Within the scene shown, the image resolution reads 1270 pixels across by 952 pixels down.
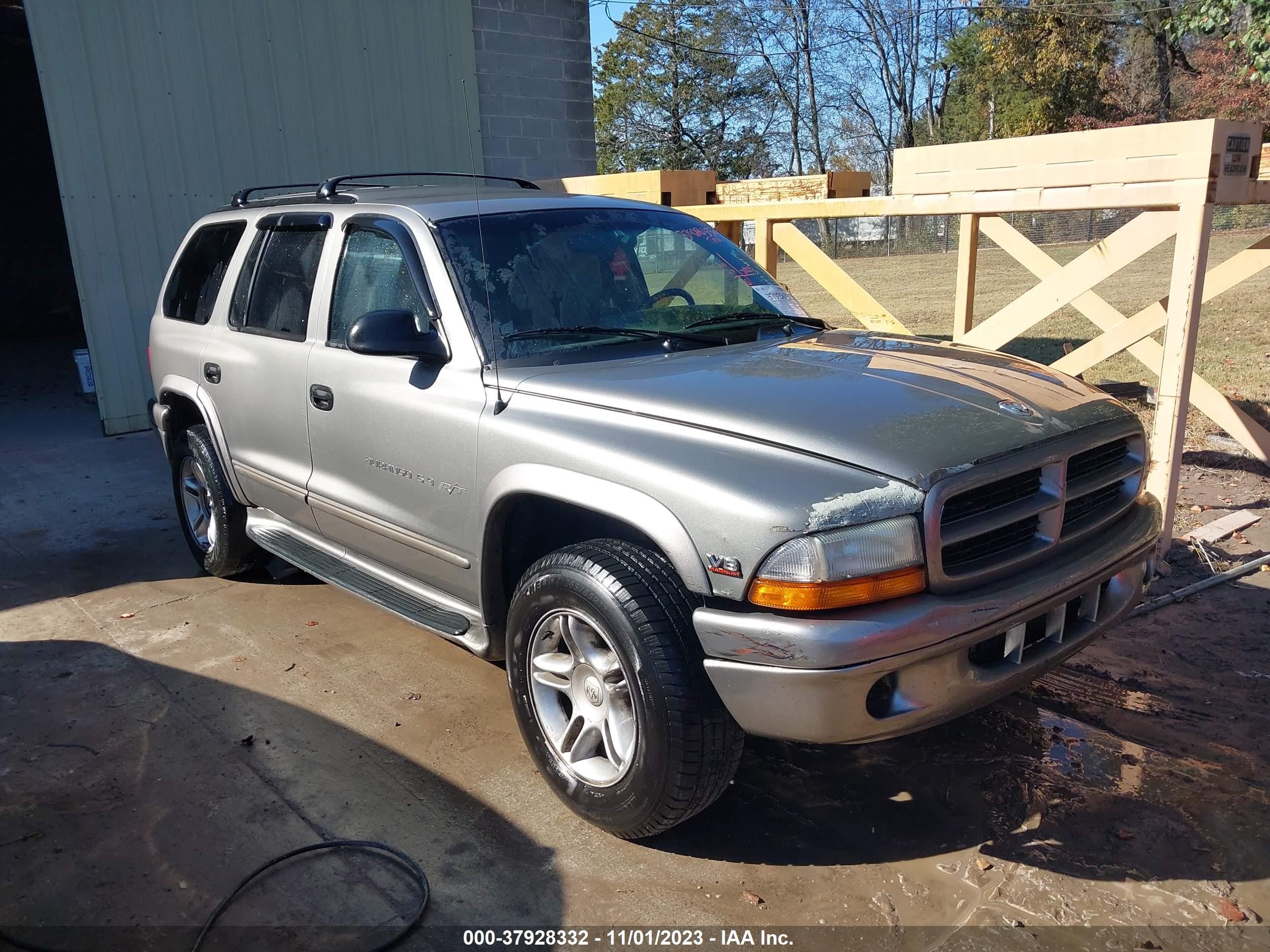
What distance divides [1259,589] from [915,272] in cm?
2171

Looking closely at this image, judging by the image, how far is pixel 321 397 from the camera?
4.07 meters

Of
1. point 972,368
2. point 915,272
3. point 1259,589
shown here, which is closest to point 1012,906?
point 972,368

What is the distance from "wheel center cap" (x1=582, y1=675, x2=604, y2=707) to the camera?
3061mm

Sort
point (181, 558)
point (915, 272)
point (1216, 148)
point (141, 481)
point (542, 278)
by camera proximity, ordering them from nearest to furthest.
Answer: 1. point (542, 278)
2. point (1216, 148)
3. point (181, 558)
4. point (141, 481)
5. point (915, 272)

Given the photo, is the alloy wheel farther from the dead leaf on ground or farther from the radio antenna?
the dead leaf on ground

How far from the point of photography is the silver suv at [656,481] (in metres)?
2.57

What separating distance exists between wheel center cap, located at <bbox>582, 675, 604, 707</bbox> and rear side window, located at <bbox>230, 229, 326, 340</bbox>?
2132 mm

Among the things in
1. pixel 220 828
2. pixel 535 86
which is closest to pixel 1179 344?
pixel 220 828

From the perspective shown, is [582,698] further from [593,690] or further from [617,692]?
[617,692]

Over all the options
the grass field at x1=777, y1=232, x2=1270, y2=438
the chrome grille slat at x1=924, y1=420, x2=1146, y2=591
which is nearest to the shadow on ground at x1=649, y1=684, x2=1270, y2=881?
the chrome grille slat at x1=924, y1=420, x2=1146, y2=591

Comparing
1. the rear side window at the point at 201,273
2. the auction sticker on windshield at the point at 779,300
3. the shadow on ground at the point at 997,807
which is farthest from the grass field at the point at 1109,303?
the rear side window at the point at 201,273

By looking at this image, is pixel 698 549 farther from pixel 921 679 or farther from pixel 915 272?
pixel 915 272

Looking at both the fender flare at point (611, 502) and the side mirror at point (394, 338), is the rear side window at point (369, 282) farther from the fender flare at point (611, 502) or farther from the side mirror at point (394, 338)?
the fender flare at point (611, 502)

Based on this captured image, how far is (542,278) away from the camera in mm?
3713
